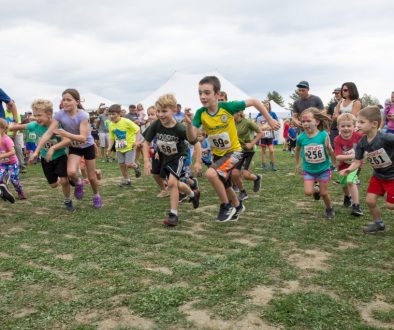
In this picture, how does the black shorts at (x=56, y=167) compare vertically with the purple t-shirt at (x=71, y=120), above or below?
below

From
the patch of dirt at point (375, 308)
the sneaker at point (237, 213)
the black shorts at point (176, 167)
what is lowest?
the patch of dirt at point (375, 308)

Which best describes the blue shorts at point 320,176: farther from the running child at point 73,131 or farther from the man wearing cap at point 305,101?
the running child at point 73,131

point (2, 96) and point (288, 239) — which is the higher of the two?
point (2, 96)

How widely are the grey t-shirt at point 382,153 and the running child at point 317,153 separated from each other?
755 mm

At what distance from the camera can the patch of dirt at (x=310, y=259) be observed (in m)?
3.80

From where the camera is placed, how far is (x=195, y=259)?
399 cm

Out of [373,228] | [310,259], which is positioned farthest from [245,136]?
[310,259]

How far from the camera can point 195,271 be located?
3.63 m

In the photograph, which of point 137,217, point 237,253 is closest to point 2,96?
point 137,217

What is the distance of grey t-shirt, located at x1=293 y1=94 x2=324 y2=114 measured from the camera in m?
8.31

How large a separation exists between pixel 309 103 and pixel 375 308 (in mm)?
5981

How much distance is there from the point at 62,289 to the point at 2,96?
4.84 metres

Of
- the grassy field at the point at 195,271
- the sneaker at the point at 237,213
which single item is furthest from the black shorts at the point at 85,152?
the sneaker at the point at 237,213

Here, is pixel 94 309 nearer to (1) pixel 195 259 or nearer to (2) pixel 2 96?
(1) pixel 195 259
